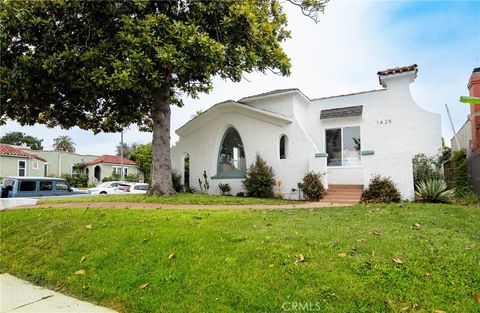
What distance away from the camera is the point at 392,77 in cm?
1516

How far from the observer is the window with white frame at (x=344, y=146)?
15.7 m

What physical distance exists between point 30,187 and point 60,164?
1194 inches

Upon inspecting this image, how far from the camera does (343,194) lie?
44.0ft

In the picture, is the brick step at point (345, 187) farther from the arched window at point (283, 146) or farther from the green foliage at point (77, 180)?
the green foliage at point (77, 180)

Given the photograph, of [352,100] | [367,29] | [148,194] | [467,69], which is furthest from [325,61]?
[148,194]

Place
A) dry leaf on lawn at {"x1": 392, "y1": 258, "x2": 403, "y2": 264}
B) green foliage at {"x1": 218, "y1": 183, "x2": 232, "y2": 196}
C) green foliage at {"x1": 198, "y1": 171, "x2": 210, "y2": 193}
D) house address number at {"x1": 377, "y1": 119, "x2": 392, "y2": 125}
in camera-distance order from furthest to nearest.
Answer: green foliage at {"x1": 198, "y1": 171, "x2": 210, "y2": 193} → green foliage at {"x1": 218, "y1": 183, "x2": 232, "y2": 196} → house address number at {"x1": 377, "y1": 119, "x2": 392, "y2": 125} → dry leaf on lawn at {"x1": 392, "y1": 258, "x2": 403, "y2": 264}

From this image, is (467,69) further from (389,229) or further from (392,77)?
(389,229)

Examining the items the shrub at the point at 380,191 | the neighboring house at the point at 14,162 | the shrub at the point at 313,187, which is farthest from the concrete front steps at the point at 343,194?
the neighboring house at the point at 14,162

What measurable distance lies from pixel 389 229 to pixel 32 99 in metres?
14.1

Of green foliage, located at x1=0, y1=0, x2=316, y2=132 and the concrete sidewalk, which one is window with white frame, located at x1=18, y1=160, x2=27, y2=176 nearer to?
green foliage, located at x1=0, y1=0, x2=316, y2=132

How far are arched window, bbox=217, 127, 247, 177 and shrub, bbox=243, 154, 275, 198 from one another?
6.42 ft

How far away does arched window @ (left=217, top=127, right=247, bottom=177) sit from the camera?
1670 centimetres

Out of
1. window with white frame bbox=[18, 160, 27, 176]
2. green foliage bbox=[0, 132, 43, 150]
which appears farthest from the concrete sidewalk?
green foliage bbox=[0, 132, 43, 150]

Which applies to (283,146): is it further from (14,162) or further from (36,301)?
(14,162)
